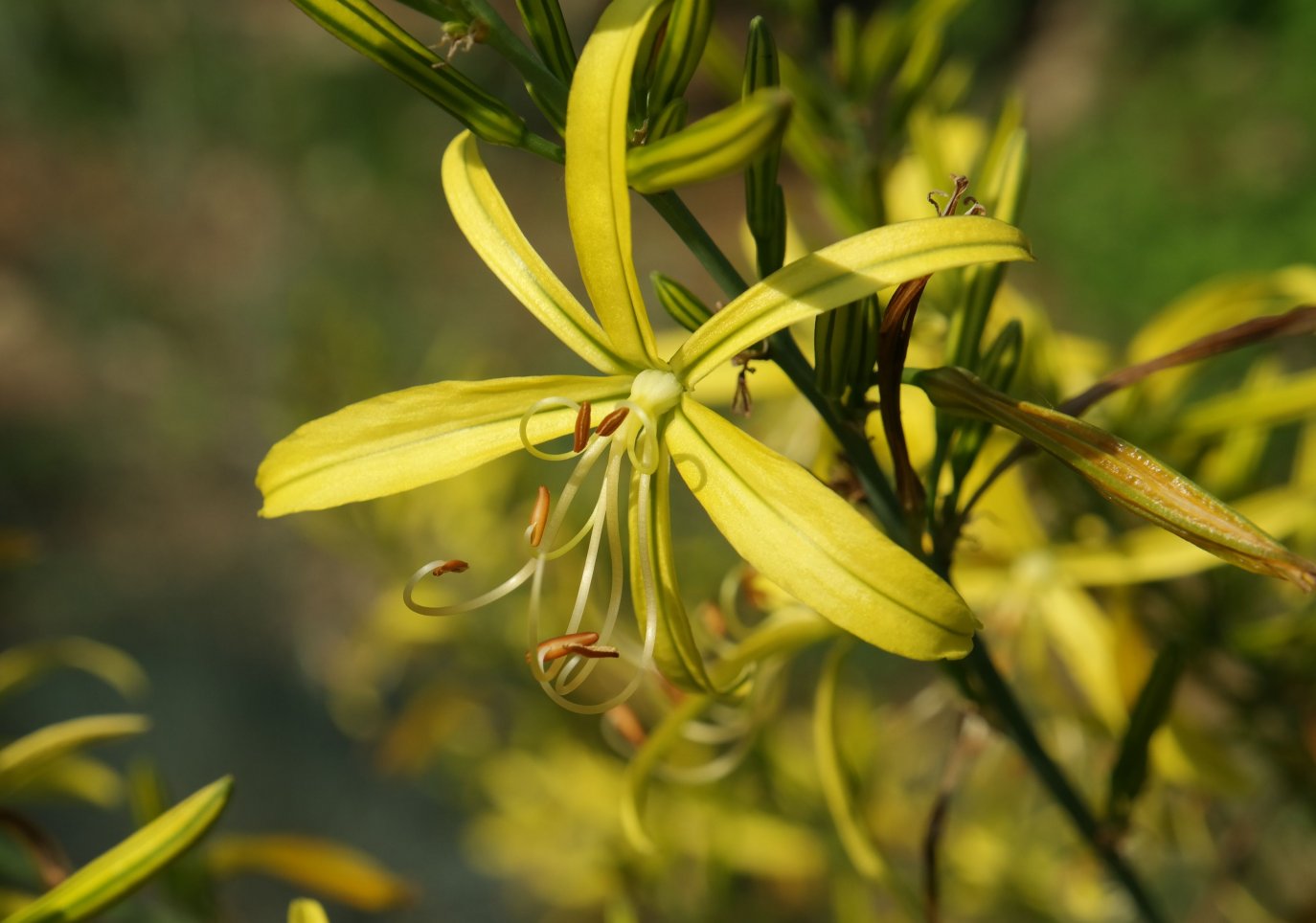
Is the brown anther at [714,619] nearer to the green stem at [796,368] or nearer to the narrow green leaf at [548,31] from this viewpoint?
the green stem at [796,368]

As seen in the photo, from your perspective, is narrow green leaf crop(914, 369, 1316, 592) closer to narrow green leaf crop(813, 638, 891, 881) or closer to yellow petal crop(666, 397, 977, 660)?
yellow petal crop(666, 397, 977, 660)

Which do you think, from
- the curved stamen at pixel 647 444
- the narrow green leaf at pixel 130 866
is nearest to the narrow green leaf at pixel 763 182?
the curved stamen at pixel 647 444

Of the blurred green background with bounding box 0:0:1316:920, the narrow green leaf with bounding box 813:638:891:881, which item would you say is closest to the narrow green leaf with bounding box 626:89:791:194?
the narrow green leaf with bounding box 813:638:891:881

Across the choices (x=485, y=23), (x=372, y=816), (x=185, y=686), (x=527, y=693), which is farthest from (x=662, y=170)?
(x=185, y=686)

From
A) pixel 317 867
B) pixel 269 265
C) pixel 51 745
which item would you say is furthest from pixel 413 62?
pixel 269 265

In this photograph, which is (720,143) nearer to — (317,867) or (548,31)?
(548,31)
